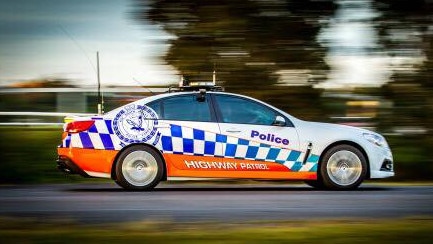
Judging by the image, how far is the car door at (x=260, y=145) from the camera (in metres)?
11.4

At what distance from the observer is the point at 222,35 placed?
13398 millimetres

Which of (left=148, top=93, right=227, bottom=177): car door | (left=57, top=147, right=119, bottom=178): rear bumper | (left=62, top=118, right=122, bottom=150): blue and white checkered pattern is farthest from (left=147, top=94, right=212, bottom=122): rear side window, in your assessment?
(left=57, top=147, right=119, bottom=178): rear bumper

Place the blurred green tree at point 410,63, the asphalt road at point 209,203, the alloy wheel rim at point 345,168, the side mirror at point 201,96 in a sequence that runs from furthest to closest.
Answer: the blurred green tree at point 410,63, the side mirror at point 201,96, the alloy wheel rim at point 345,168, the asphalt road at point 209,203

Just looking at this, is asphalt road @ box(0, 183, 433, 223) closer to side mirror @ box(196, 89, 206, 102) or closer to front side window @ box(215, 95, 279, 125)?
front side window @ box(215, 95, 279, 125)

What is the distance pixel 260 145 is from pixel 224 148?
1.60ft

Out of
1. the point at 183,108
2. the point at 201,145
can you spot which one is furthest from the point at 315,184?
the point at 183,108

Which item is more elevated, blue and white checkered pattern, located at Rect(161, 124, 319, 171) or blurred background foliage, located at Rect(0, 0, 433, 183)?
blurred background foliage, located at Rect(0, 0, 433, 183)

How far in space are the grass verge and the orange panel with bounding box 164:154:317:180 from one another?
3.56 meters

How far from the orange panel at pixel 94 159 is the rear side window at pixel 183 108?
0.85m

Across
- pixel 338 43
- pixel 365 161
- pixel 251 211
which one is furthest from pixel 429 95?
pixel 251 211

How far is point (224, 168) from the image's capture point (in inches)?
449

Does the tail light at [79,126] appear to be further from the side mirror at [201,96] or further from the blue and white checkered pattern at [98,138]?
the side mirror at [201,96]

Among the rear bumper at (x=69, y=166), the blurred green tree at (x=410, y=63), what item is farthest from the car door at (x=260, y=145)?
the blurred green tree at (x=410, y=63)

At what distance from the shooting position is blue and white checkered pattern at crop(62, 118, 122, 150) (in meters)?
11.2
